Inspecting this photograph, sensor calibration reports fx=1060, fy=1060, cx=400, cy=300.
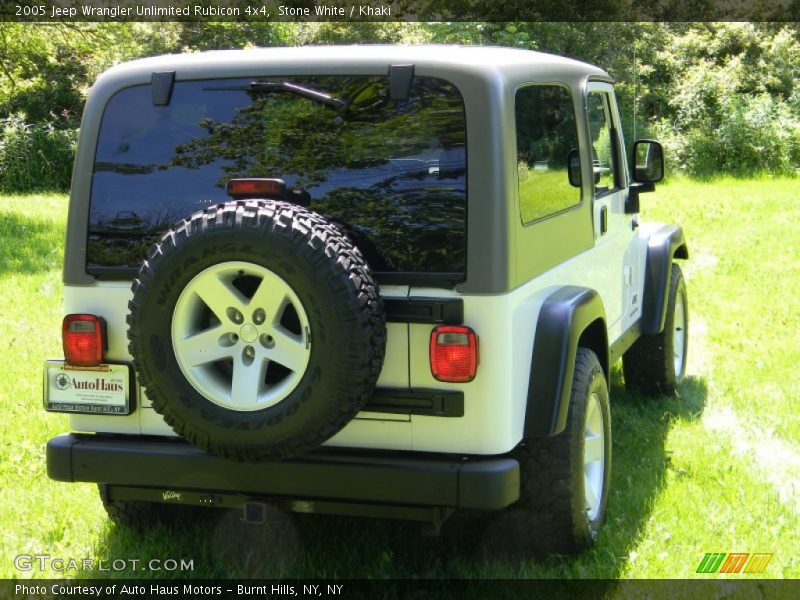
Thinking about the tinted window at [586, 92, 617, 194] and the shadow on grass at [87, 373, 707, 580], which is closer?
the shadow on grass at [87, 373, 707, 580]

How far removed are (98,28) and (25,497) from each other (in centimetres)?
1831

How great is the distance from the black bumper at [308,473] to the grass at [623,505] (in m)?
0.23

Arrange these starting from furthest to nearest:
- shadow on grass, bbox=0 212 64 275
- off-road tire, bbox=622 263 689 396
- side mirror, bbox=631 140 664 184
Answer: shadow on grass, bbox=0 212 64 275 < off-road tire, bbox=622 263 689 396 < side mirror, bbox=631 140 664 184

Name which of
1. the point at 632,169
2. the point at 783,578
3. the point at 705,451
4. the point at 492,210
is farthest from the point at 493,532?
the point at 632,169

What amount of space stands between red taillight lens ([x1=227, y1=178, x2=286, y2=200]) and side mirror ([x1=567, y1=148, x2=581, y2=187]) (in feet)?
4.70

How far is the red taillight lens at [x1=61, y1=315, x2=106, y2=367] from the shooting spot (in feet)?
12.6

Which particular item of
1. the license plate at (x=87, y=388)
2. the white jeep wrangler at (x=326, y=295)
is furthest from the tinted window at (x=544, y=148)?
the license plate at (x=87, y=388)

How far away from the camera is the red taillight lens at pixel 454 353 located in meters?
3.48

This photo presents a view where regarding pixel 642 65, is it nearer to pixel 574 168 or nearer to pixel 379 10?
pixel 379 10

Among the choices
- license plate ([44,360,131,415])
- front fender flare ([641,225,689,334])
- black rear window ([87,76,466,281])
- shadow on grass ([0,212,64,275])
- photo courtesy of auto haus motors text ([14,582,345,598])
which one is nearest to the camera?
black rear window ([87,76,466,281])

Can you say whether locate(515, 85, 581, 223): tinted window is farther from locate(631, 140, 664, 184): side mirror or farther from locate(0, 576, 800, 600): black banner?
locate(0, 576, 800, 600): black banner

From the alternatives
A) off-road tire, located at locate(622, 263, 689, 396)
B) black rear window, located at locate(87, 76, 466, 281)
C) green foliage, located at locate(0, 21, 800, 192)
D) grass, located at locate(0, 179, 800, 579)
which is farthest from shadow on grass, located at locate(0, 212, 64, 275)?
black rear window, located at locate(87, 76, 466, 281)

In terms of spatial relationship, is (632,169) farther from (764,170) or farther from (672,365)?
(764,170)

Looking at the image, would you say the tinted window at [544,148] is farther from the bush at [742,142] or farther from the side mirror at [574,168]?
the bush at [742,142]
